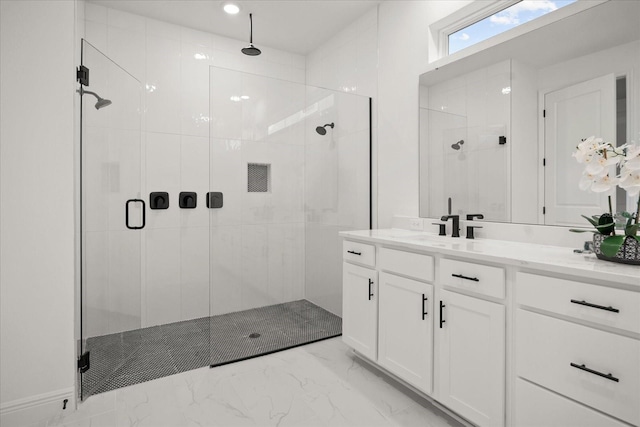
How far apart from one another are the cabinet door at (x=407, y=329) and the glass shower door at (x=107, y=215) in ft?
5.73

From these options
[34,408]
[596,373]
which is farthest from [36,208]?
[596,373]

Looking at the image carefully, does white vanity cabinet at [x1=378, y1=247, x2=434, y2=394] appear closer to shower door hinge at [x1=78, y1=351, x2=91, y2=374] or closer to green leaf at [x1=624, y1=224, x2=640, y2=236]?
green leaf at [x1=624, y1=224, x2=640, y2=236]

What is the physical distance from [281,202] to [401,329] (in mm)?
1308

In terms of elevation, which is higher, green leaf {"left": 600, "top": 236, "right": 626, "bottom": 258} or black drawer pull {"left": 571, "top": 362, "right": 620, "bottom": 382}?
green leaf {"left": 600, "top": 236, "right": 626, "bottom": 258}

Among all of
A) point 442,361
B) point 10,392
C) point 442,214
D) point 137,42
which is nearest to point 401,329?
point 442,361

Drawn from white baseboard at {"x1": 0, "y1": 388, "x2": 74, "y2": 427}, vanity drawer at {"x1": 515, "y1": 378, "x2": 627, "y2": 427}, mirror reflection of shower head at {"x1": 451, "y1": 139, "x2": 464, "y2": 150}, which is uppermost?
mirror reflection of shower head at {"x1": 451, "y1": 139, "x2": 464, "y2": 150}

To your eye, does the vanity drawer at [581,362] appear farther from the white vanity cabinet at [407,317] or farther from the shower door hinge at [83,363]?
the shower door hinge at [83,363]

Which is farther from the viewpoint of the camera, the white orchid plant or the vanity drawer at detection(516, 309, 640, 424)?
the white orchid plant

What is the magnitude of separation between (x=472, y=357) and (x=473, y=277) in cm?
37

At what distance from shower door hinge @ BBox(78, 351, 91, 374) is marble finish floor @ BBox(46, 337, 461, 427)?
0.18m

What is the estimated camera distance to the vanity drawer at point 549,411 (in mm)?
1193

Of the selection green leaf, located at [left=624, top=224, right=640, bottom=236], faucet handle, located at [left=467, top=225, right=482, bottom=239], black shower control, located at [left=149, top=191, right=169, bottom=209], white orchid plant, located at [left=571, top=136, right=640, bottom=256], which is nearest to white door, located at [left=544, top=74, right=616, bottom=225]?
white orchid plant, located at [left=571, top=136, right=640, bottom=256]

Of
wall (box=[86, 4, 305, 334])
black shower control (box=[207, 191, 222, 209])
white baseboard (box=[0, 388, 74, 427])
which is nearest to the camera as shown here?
white baseboard (box=[0, 388, 74, 427])

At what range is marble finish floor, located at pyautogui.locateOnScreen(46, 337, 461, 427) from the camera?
1.79 m
